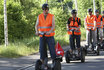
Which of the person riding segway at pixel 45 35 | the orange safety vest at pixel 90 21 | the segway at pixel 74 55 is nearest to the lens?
the person riding segway at pixel 45 35

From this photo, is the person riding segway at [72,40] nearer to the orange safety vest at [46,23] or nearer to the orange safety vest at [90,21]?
the orange safety vest at [90,21]

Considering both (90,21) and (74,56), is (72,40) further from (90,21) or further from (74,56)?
(90,21)

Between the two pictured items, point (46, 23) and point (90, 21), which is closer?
point (46, 23)

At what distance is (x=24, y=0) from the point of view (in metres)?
32.5

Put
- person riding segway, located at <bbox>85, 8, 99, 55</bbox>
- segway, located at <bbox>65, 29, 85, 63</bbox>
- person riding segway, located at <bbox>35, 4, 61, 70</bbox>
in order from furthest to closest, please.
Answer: person riding segway, located at <bbox>85, 8, 99, 55</bbox>, segway, located at <bbox>65, 29, 85, 63</bbox>, person riding segway, located at <bbox>35, 4, 61, 70</bbox>

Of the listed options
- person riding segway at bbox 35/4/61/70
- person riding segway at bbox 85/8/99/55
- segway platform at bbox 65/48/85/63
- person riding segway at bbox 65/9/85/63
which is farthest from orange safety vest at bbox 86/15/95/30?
person riding segway at bbox 35/4/61/70

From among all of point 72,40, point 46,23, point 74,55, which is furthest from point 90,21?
point 46,23

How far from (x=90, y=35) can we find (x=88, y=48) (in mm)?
668

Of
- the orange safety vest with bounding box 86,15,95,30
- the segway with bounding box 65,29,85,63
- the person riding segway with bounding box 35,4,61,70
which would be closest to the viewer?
the person riding segway with bounding box 35,4,61,70

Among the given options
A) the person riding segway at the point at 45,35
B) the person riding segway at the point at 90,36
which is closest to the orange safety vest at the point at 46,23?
the person riding segway at the point at 45,35

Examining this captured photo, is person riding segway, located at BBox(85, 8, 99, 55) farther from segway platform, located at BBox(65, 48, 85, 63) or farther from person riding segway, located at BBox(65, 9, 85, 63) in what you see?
segway platform, located at BBox(65, 48, 85, 63)

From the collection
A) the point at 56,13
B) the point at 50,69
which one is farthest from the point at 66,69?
the point at 56,13

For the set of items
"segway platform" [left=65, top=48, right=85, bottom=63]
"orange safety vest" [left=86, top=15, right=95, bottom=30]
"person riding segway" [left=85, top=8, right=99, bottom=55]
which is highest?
"orange safety vest" [left=86, top=15, right=95, bottom=30]

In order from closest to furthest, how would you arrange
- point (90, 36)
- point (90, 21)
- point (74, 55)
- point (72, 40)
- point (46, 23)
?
point (46, 23) < point (74, 55) < point (72, 40) < point (90, 36) < point (90, 21)
